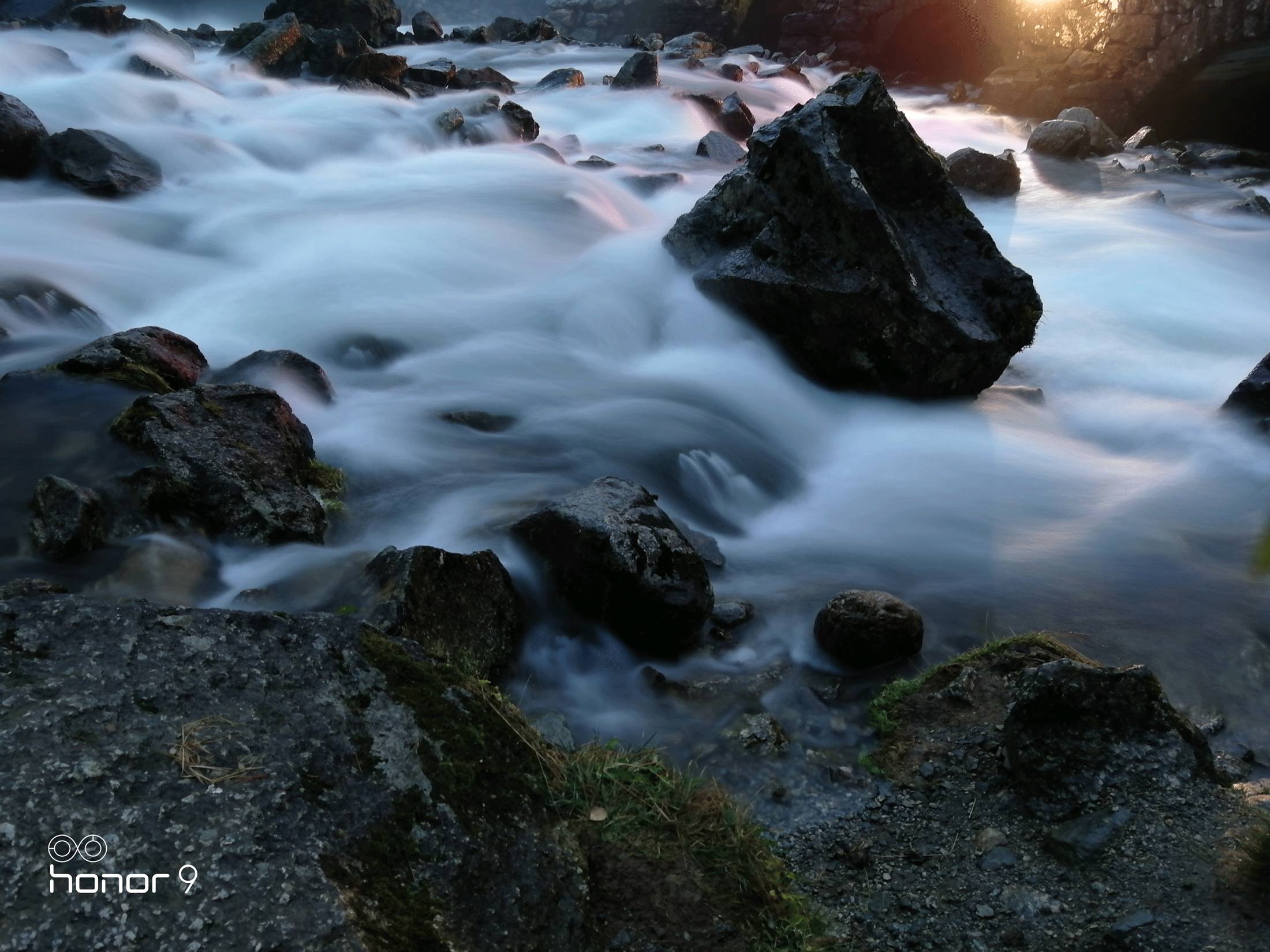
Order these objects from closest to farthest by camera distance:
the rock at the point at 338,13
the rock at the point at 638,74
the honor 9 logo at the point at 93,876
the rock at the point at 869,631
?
the honor 9 logo at the point at 93,876
the rock at the point at 869,631
the rock at the point at 638,74
the rock at the point at 338,13

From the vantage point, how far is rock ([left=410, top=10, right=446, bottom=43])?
3428 centimetres

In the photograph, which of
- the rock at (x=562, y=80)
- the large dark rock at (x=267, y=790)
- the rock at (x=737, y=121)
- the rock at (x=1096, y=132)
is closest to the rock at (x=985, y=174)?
the rock at (x=1096, y=132)

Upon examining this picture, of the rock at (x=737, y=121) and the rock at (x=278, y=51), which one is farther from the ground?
the rock at (x=278, y=51)

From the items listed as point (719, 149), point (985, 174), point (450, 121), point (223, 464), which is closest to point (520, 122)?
point (450, 121)

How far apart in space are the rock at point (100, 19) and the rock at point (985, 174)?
21.4 metres

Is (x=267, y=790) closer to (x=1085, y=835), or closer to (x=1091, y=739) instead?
(x=1085, y=835)

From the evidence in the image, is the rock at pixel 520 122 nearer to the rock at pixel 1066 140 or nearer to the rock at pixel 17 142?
the rock at pixel 17 142

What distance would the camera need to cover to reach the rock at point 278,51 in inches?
904

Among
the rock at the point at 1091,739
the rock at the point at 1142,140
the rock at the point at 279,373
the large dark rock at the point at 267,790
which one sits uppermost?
the large dark rock at the point at 267,790

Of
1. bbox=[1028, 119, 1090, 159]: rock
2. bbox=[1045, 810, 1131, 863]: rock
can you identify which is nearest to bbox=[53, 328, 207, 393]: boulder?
bbox=[1045, 810, 1131, 863]: rock

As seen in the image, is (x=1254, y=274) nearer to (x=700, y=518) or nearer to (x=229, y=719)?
(x=700, y=518)

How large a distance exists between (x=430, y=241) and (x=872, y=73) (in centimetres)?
536

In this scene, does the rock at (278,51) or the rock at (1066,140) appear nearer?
the rock at (1066,140)

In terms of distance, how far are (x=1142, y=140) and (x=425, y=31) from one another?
2427cm
